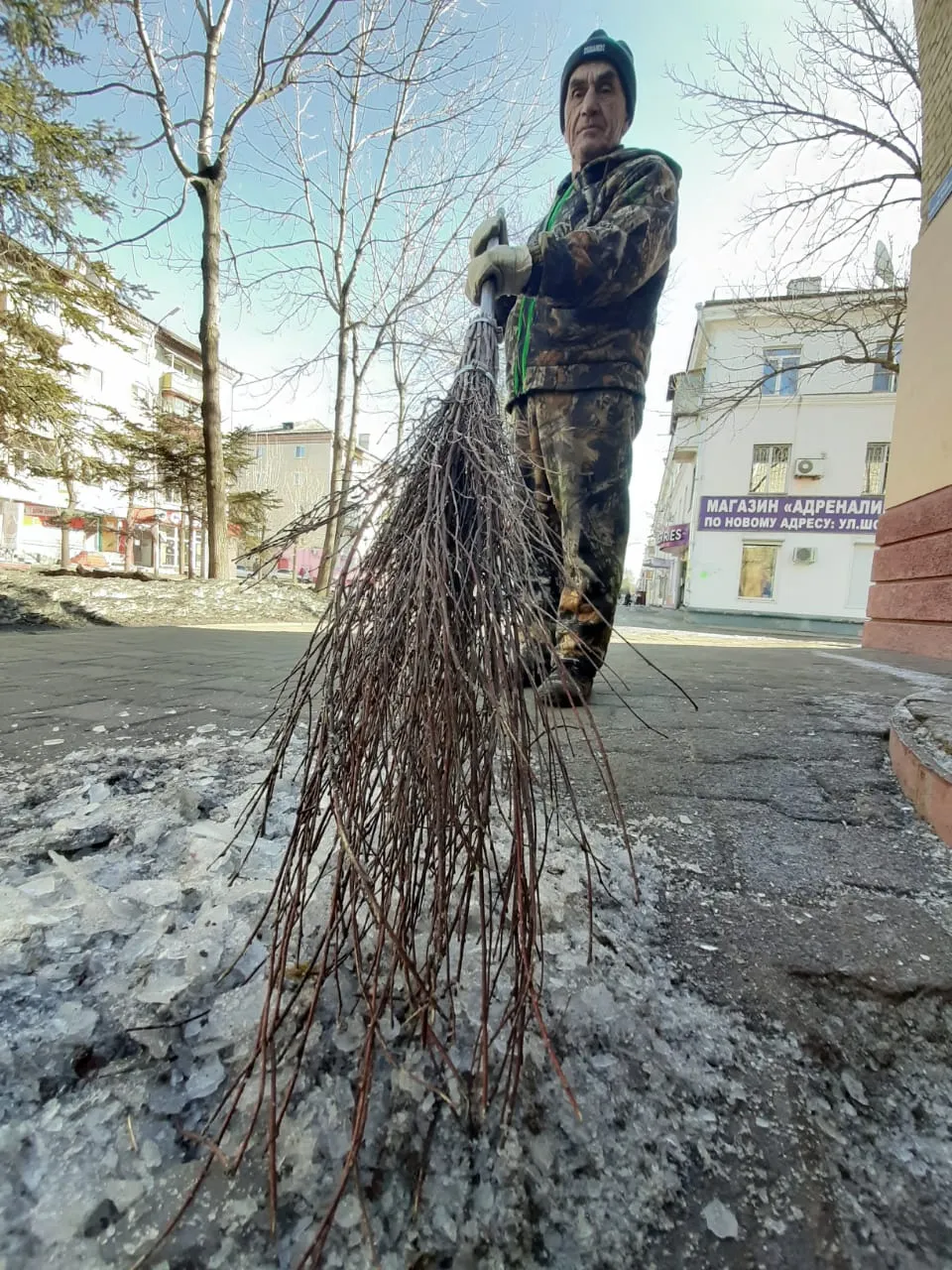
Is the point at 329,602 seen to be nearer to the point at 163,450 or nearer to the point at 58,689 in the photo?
the point at 58,689

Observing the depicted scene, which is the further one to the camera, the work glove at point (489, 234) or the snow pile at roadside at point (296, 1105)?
the work glove at point (489, 234)

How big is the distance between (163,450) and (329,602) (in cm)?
1396

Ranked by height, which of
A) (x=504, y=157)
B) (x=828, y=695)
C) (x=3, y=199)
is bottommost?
(x=828, y=695)

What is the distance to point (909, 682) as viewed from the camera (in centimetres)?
266

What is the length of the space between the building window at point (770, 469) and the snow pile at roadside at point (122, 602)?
16.2 metres

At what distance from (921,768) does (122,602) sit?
725cm

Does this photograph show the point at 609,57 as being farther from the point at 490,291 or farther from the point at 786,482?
the point at 786,482

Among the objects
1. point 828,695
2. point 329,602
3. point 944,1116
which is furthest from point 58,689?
point 828,695

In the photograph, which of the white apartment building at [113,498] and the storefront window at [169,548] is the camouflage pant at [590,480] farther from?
the storefront window at [169,548]

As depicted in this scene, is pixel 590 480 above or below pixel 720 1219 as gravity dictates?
above

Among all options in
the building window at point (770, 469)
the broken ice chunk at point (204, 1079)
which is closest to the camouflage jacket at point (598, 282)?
the broken ice chunk at point (204, 1079)

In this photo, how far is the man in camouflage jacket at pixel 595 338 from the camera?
6.05ft

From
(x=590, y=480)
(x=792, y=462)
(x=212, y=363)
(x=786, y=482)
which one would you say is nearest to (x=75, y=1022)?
(x=590, y=480)

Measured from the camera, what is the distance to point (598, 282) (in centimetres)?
178
